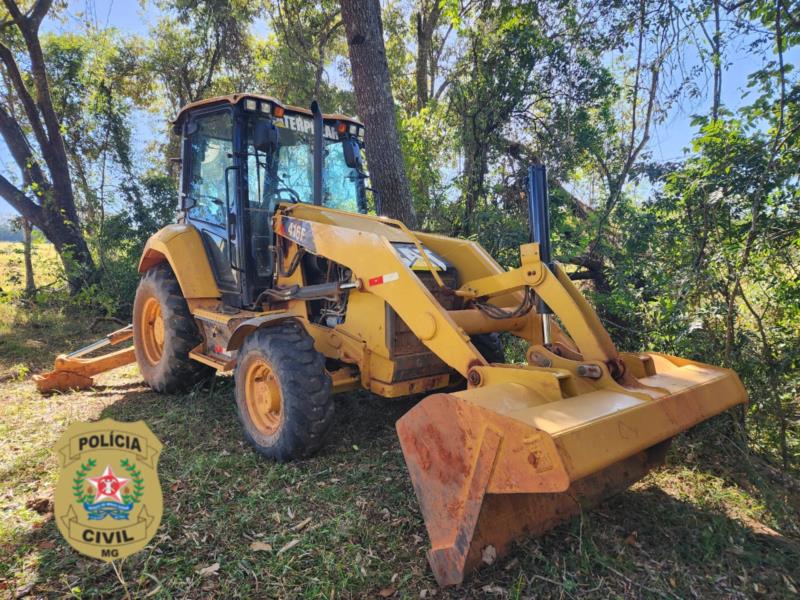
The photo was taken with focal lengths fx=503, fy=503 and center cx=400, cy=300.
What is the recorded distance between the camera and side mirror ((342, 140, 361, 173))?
15.7 feet

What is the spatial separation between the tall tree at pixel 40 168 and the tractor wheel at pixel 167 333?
5.60 meters

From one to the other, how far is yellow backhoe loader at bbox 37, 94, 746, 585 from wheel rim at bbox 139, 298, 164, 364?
23mm

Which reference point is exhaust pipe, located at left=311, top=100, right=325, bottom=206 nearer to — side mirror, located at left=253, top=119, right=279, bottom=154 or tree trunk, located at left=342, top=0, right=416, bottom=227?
side mirror, located at left=253, top=119, right=279, bottom=154

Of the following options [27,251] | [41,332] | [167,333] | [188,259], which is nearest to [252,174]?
[188,259]

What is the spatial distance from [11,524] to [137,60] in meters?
15.0

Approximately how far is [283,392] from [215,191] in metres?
2.26

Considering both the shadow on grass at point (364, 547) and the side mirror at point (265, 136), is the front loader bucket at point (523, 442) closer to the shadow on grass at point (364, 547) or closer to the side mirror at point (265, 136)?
the shadow on grass at point (364, 547)

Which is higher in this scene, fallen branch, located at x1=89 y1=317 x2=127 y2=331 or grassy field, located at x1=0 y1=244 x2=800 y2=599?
fallen branch, located at x1=89 y1=317 x2=127 y2=331

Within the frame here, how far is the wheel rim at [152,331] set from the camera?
5375 mm

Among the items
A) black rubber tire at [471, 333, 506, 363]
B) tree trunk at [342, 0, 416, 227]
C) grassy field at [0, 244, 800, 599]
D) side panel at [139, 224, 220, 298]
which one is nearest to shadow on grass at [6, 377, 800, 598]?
grassy field at [0, 244, 800, 599]

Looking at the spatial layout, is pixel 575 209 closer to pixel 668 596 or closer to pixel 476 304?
pixel 476 304

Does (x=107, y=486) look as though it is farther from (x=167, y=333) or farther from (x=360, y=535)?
(x=167, y=333)

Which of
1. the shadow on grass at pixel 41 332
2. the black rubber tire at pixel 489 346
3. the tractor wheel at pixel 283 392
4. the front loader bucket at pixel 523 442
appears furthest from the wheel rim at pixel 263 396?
the shadow on grass at pixel 41 332

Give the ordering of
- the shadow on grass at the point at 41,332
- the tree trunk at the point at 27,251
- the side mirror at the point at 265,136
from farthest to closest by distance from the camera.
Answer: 1. the tree trunk at the point at 27,251
2. the shadow on grass at the point at 41,332
3. the side mirror at the point at 265,136
